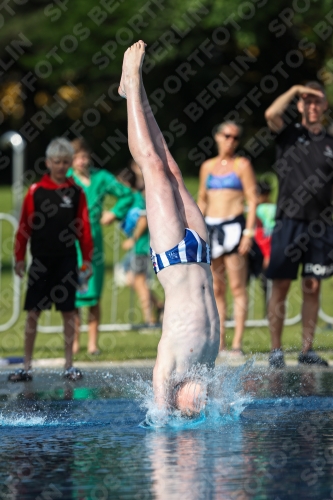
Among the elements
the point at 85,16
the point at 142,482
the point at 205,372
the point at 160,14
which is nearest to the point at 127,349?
the point at 205,372

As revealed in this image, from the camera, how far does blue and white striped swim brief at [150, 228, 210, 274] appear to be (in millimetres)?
5867

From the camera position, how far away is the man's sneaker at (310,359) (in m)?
8.73

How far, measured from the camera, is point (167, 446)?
493cm

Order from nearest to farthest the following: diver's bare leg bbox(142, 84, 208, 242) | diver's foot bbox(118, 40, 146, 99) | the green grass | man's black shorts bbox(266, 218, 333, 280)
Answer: diver's bare leg bbox(142, 84, 208, 242) < diver's foot bbox(118, 40, 146, 99) < man's black shorts bbox(266, 218, 333, 280) < the green grass

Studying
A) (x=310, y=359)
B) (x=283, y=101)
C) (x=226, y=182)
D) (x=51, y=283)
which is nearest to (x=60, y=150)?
(x=51, y=283)

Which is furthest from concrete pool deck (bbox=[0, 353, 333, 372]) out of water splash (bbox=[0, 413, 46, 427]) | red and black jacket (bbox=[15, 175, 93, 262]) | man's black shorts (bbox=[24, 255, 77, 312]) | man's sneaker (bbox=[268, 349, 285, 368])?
water splash (bbox=[0, 413, 46, 427])

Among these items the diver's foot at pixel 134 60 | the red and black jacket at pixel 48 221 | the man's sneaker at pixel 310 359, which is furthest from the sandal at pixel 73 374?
the diver's foot at pixel 134 60

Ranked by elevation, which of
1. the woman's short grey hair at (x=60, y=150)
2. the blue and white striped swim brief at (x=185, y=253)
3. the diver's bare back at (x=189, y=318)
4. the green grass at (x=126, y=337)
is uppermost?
the woman's short grey hair at (x=60, y=150)

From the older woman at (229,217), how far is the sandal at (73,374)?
82.9 inches

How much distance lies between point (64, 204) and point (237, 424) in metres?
3.58

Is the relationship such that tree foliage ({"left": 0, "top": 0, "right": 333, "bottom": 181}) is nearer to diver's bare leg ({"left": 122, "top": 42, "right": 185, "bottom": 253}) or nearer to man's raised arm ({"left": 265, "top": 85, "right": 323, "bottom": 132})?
man's raised arm ({"left": 265, "top": 85, "right": 323, "bottom": 132})

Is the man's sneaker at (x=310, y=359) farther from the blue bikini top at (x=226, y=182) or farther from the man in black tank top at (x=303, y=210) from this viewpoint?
the blue bikini top at (x=226, y=182)

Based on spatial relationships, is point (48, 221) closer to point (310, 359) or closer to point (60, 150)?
point (60, 150)

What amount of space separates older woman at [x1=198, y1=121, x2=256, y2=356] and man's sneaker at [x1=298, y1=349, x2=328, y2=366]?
1.11 metres
